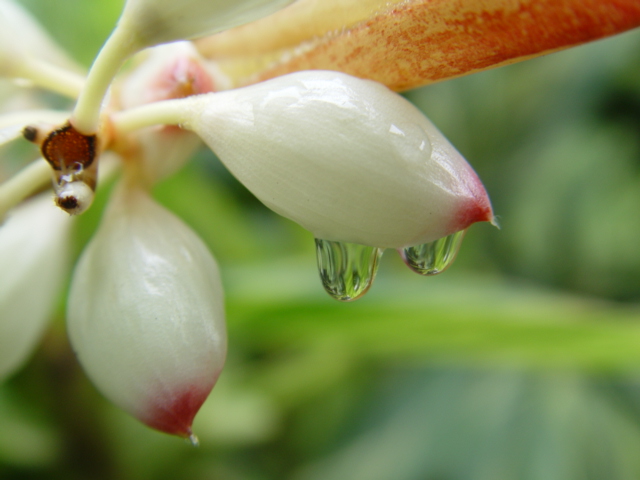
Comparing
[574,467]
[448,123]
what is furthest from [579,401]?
[448,123]

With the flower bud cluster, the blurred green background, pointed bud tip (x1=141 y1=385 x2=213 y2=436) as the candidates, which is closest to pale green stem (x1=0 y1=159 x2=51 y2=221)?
the flower bud cluster

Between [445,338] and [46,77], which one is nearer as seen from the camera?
[46,77]

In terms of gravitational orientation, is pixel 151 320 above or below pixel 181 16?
below

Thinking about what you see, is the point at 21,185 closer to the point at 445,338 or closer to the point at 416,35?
the point at 416,35

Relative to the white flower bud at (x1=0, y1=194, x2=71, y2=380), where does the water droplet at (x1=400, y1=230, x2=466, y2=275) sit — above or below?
above

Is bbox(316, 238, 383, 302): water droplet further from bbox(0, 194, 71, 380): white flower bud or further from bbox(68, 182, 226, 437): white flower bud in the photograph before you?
bbox(0, 194, 71, 380): white flower bud

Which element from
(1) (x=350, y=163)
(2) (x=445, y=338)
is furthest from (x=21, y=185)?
(2) (x=445, y=338)
